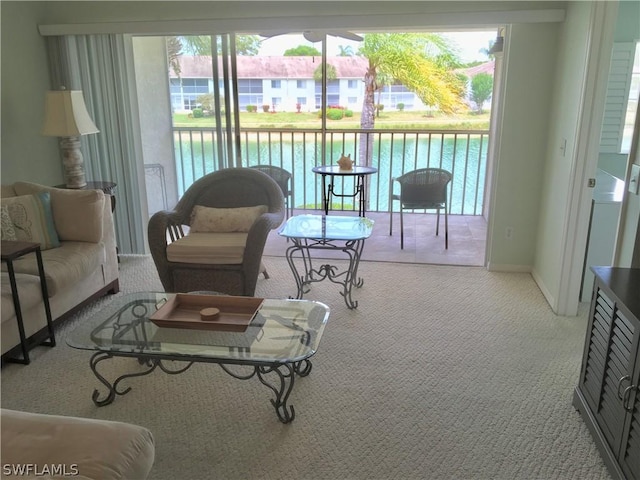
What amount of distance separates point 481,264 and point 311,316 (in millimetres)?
2294

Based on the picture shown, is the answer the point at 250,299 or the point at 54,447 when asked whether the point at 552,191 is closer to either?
the point at 250,299

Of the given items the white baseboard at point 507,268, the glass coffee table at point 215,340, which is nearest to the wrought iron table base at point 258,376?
the glass coffee table at point 215,340

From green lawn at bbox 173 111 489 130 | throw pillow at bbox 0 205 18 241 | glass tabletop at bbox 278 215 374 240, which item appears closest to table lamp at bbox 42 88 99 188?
throw pillow at bbox 0 205 18 241

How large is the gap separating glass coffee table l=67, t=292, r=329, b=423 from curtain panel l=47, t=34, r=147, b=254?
1.98 m

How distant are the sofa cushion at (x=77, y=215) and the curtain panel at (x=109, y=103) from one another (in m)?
1.00

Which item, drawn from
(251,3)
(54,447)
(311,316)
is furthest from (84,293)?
(251,3)

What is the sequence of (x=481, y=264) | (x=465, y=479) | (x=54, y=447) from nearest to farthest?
(x=54, y=447) → (x=465, y=479) → (x=481, y=264)

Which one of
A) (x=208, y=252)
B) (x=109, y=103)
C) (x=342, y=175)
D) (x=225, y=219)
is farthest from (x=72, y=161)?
(x=342, y=175)

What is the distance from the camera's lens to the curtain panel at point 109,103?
12.7 ft

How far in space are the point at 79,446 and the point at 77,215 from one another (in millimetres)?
2119

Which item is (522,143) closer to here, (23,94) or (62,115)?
(62,115)

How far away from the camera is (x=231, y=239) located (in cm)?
327

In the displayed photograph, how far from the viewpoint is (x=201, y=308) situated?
2381 millimetres

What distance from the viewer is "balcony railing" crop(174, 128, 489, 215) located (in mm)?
5695
